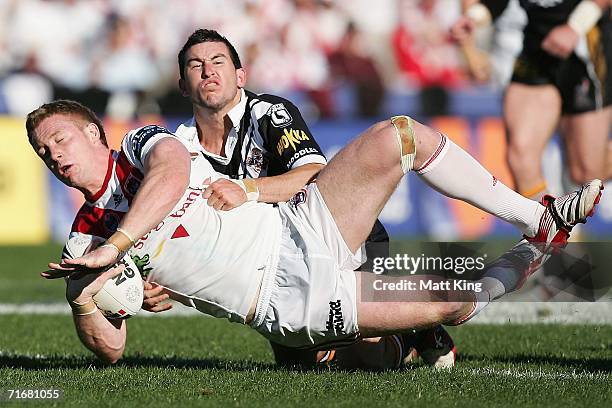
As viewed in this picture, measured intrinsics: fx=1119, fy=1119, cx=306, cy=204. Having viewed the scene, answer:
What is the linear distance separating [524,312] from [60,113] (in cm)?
447

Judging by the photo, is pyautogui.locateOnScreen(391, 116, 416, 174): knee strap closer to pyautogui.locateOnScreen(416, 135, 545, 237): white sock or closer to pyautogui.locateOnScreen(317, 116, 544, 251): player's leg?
pyautogui.locateOnScreen(317, 116, 544, 251): player's leg

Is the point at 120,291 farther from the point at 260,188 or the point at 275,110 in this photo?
the point at 275,110

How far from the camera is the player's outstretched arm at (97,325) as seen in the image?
17.9ft

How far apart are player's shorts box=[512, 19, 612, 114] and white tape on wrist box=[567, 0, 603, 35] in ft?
1.03

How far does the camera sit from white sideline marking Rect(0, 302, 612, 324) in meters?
8.07

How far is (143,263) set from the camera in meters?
5.38

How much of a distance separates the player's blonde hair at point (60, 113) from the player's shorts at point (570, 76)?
15.2 ft

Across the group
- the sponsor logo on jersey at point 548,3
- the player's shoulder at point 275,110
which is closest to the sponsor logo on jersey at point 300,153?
the player's shoulder at point 275,110

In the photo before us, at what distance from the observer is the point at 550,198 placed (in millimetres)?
5637

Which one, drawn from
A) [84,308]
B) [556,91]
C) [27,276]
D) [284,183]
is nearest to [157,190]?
[84,308]

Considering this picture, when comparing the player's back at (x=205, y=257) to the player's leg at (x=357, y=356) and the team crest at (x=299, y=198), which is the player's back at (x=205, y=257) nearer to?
the team crest at (x=299, y=198)

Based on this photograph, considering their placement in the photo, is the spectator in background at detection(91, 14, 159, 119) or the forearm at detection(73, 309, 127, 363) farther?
the spectator in background at detection(91, 14, 159, 119)

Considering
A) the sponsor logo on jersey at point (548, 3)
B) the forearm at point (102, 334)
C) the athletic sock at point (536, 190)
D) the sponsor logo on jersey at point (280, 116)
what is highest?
the sponsor logo on jersey at point (548, 3)

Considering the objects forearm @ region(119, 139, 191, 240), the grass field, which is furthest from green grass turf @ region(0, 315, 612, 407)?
forearm @ region(119, 139, 191, 240)
